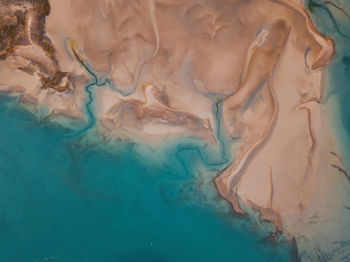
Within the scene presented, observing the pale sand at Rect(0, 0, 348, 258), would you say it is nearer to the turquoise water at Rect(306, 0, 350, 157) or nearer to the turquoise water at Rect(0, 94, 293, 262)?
the turquoise water at Rect(306, 0, 350, 157)

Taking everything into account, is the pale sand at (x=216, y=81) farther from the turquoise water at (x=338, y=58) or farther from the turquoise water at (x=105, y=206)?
the turquoise water at (x=105, y=206)

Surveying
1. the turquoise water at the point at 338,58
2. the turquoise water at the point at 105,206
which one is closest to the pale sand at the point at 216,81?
the turquoise water at the point at 338,58

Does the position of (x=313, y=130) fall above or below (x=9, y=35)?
below

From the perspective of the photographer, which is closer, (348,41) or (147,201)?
(348,41)

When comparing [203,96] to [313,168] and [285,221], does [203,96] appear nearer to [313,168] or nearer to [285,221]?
[313,168]

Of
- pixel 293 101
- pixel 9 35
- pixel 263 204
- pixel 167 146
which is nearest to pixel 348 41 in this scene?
pixel 293 101

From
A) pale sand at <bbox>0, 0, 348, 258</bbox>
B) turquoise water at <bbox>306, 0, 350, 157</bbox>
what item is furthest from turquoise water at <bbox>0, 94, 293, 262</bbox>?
turquoise water at <bbox>306, 0, 350, 157</bbox>

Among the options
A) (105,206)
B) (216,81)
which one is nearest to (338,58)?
(216,81)
